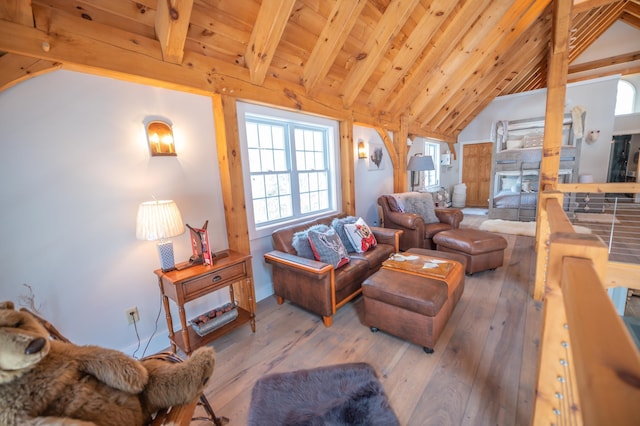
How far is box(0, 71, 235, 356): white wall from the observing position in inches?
59.1

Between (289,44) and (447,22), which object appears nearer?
(289,44)

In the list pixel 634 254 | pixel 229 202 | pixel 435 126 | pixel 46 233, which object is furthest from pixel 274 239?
pixel 435 126

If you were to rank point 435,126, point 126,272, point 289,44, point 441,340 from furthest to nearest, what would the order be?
point 435,126, point 289,44, point 441,340, point 126,272

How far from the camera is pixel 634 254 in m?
2.63

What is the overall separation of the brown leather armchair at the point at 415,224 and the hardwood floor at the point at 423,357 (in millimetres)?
1107

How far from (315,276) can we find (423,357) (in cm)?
101

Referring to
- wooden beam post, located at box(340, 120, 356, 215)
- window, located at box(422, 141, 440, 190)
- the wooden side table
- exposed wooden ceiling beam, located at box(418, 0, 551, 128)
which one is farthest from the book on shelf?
window, located at box(422, 141, 440, 190)

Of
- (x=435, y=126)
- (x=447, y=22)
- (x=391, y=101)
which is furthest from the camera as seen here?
(x=435, y=126)

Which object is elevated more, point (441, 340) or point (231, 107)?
point (231, 107)

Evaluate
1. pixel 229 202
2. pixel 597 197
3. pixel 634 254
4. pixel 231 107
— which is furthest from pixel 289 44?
pixel 597 197

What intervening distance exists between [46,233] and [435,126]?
6567mm

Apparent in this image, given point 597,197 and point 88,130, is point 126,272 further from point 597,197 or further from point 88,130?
point 597,197

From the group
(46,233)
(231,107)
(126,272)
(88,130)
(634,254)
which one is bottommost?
(634,254)

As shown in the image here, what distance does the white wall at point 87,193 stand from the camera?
1.50 m
